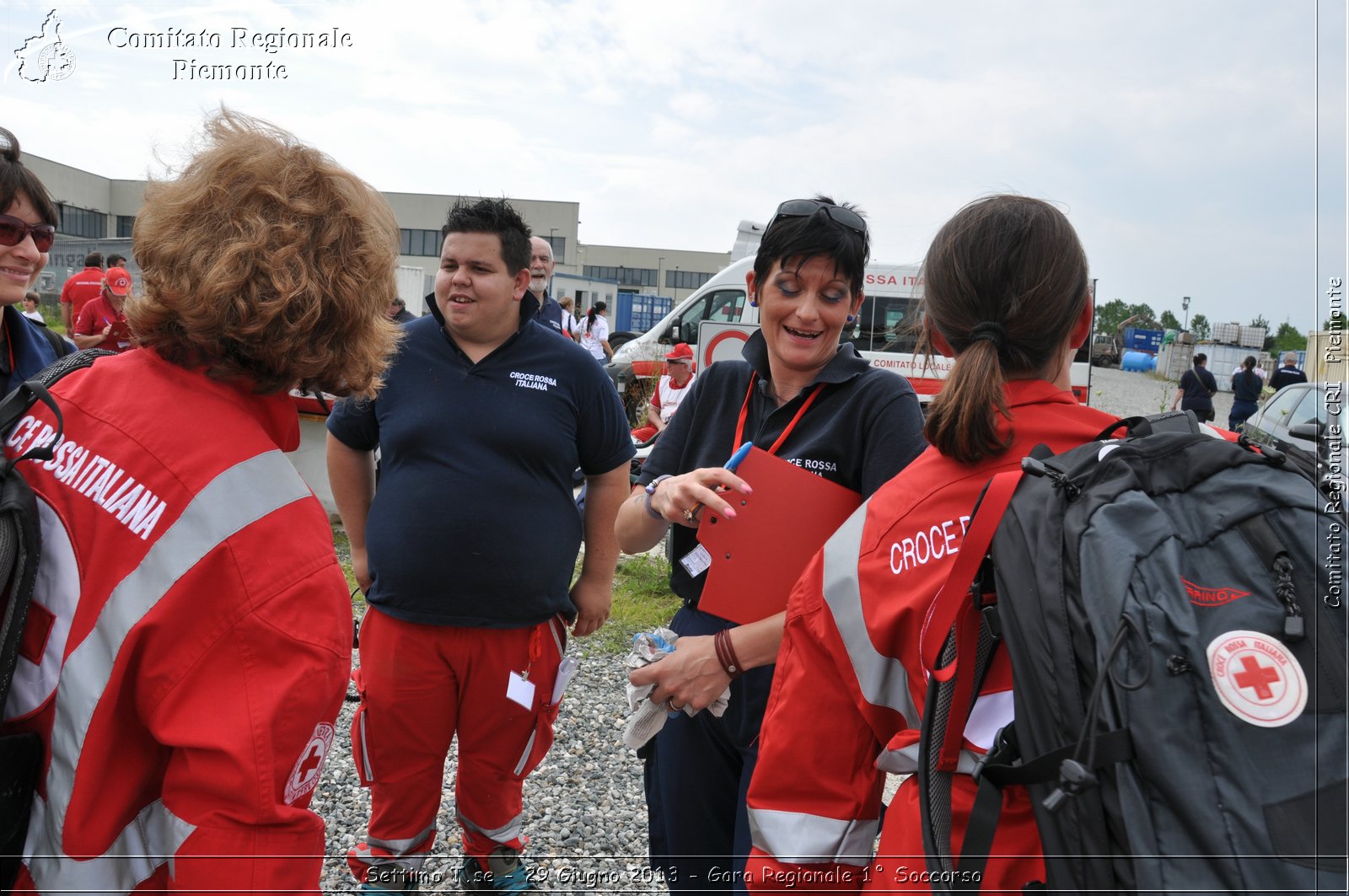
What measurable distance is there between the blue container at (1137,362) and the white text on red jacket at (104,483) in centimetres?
5699

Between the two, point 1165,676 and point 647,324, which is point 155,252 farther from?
point 647,324

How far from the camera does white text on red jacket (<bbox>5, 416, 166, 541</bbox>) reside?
4.35ft

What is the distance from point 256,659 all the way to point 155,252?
2.33ft

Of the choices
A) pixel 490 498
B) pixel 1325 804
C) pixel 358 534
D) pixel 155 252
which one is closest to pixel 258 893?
pixel 155 252

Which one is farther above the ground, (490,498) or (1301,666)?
(1301,666)

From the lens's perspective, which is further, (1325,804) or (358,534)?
(358,534)

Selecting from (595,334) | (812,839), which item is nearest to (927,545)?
(812,839)

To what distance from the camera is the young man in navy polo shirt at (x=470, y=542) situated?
9.89 ft

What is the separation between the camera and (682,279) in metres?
74.1

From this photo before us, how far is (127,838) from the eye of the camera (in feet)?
4.49

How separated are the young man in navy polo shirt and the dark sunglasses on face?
1186 millimetres

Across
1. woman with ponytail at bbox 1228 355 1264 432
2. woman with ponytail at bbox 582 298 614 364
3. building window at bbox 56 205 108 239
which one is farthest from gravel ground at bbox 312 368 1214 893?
building window at bbox 56 205 108 239

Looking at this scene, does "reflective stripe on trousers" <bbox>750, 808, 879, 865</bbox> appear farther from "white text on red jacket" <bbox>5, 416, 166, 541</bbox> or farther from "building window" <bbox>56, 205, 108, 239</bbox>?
"building window" <bbox>56, 205, 108, 239</bbox>

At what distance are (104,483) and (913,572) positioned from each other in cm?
127
